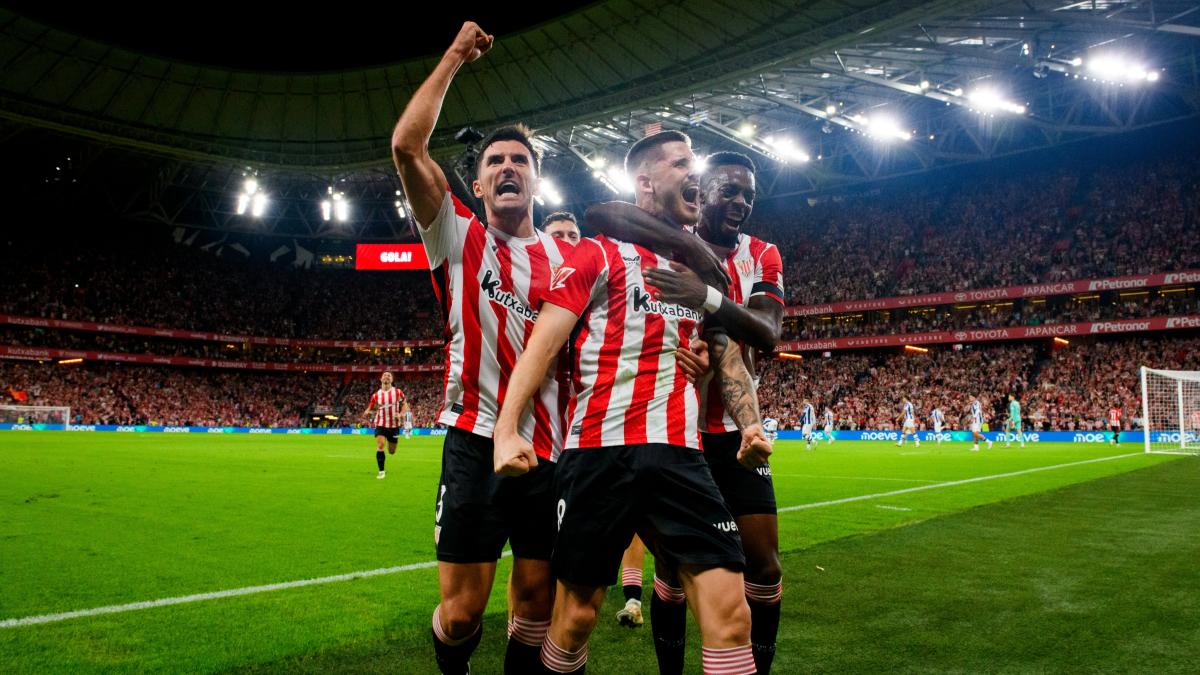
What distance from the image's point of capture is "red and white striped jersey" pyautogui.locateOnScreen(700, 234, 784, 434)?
3.54 meters

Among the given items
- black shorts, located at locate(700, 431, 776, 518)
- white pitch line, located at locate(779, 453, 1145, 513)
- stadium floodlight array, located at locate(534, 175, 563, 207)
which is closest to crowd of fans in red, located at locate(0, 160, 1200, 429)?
stadium floodlight array, located at locate(534, 175, 563, 207)

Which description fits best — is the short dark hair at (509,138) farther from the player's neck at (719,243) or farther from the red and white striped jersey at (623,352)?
the player's neck at (719,243)

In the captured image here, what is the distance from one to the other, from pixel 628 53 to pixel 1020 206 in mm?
24418

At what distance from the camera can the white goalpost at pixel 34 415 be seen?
1526 inches

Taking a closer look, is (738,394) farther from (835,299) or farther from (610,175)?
(835,299)

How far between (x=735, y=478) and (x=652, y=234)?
1.23 m

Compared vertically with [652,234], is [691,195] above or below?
above

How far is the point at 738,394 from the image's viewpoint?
3.12m

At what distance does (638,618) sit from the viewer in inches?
→ 189

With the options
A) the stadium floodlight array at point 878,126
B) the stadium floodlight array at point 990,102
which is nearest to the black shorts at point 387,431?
the stadium floodlight array at point 990,102

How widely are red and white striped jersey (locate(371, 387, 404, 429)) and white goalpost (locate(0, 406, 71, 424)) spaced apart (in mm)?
31368

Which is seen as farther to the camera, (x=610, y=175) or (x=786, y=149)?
(x=610, y=175)

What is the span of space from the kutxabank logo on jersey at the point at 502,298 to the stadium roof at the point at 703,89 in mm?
23708

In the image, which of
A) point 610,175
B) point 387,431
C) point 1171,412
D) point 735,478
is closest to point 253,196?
point 610,175
